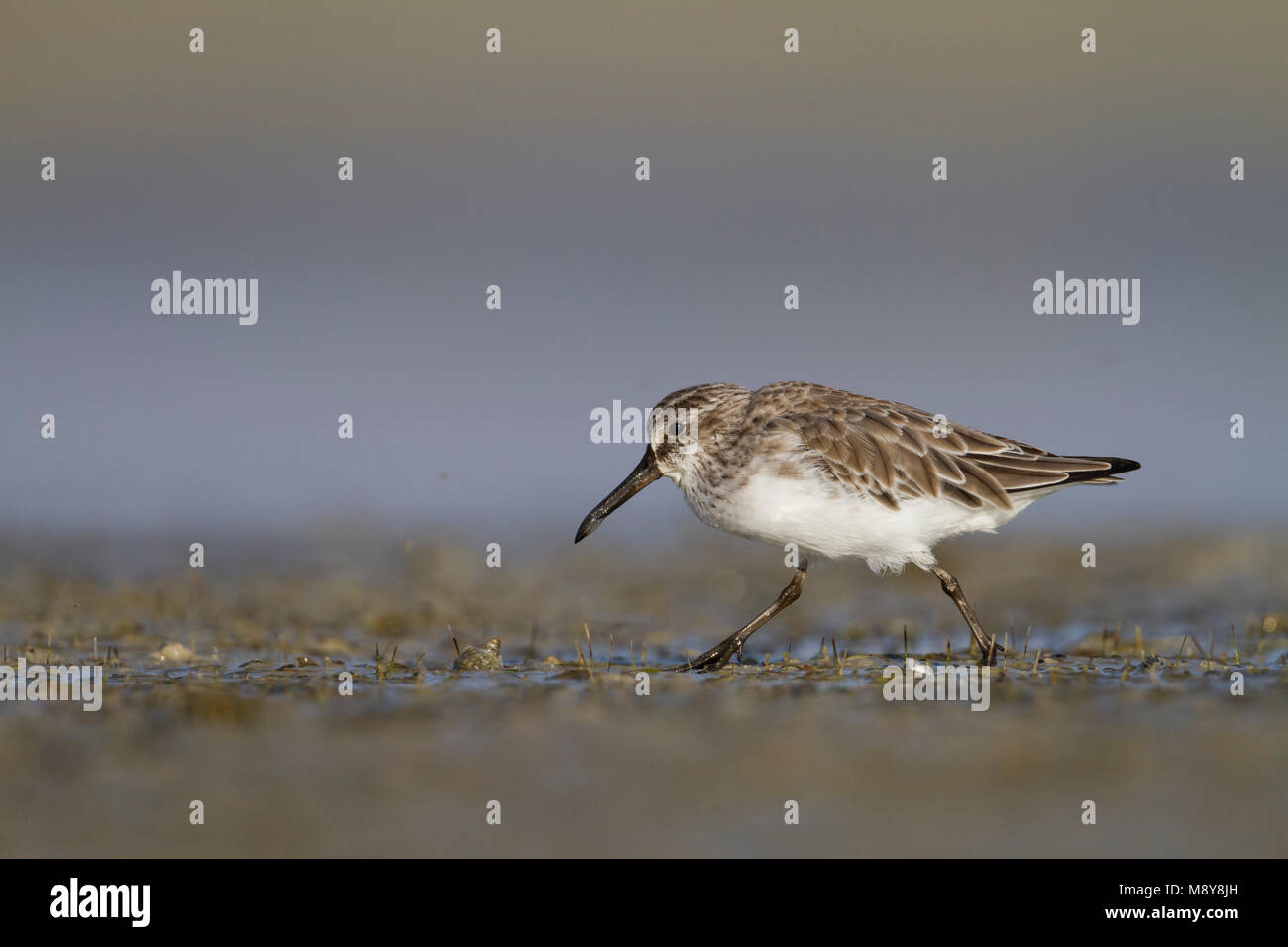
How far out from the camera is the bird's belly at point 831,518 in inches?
400

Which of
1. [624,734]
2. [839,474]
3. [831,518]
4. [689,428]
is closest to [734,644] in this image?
[831,518]

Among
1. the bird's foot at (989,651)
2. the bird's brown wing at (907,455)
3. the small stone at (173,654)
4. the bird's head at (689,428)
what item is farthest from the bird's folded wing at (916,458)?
the small stone at (173,654)

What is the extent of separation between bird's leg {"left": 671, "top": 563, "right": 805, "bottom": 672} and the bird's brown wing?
1.13 meters

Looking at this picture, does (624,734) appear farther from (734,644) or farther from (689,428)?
(689,428)

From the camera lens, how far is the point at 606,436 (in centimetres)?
1823

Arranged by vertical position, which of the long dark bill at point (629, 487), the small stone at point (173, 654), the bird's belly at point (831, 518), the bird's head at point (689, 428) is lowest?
the small stone at point (173, 654)

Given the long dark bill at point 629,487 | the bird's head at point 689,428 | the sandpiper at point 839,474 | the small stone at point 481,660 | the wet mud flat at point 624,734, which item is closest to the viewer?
the wet mud flat at point 624,734

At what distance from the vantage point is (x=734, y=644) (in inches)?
421

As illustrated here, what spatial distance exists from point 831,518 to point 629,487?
73.3 inches

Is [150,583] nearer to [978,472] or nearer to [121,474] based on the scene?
[121,474]

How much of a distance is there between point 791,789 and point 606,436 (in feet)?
36.3

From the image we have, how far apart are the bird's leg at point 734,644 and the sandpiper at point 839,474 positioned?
0.04 ft

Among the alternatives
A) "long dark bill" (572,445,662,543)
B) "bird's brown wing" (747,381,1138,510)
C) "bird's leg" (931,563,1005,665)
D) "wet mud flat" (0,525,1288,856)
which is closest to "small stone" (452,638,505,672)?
"wet mud flat" (0,525,1288,856)

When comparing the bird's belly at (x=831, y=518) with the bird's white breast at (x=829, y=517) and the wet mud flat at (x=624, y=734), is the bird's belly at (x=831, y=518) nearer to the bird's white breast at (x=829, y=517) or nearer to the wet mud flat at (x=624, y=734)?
the bird's white breast at (x=829, y=517)
